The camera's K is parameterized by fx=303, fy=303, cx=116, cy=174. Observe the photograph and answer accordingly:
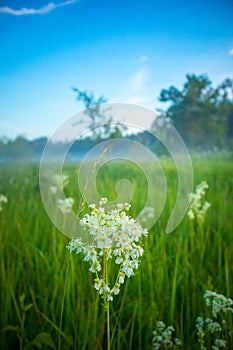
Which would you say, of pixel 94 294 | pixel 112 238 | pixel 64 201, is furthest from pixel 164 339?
pixel 64 201

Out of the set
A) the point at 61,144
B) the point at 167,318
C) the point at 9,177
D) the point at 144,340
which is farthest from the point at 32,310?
the point at 9,177

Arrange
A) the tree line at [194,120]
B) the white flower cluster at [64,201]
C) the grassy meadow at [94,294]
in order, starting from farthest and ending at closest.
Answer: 1. the tree line at [194,120]
2. the white flower cluster at [64,201]
3. the grassy meadow at [94,294]

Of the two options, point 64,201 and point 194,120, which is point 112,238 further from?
point 194,120

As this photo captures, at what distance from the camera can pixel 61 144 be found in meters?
1.99

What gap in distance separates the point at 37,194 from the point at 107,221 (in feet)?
12.2

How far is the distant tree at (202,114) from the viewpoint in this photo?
6.51 metres

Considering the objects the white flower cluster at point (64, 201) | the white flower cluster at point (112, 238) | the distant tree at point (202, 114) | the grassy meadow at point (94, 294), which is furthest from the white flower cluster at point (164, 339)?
the distant tree at point (202, 114)

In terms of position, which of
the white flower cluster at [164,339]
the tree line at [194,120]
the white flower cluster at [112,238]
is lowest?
the white flower cluster at [164,339]

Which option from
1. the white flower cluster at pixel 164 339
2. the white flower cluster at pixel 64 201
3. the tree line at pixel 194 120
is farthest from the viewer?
the tree line at pixel 194 120

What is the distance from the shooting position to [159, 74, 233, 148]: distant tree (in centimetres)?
651

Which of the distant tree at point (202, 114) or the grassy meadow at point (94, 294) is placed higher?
the distant tree at point (202, 114)

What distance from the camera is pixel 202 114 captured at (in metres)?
9.12

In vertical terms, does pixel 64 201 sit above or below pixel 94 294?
above

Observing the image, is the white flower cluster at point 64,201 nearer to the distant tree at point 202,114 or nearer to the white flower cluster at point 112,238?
the white flower cluster at point 112,238
